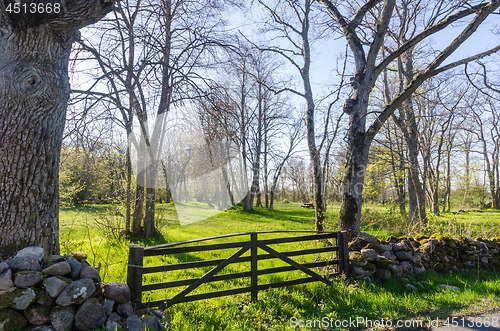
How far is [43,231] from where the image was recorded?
3.31 meters

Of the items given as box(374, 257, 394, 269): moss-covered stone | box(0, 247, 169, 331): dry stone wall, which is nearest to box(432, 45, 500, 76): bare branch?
box(374, 257, 394, 269): moss-covered stone

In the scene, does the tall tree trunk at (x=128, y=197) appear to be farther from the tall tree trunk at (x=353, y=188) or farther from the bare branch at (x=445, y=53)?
the bare branch at (x=445, y=53)

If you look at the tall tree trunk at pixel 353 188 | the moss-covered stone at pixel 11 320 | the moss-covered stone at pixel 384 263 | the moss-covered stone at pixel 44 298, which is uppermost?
the tall tree trunk at pixel 353 188

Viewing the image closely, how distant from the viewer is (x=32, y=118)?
3264mm

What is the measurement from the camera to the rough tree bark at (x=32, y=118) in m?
3.12

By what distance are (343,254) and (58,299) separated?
4.38 m

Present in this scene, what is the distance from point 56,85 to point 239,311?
3.97 m

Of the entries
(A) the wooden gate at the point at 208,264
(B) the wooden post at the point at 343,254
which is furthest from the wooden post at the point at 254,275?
(B) the wooden post at the point at 343,254

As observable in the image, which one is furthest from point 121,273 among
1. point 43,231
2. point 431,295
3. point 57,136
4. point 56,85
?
point 431,295

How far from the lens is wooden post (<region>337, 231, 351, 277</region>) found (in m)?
4.93

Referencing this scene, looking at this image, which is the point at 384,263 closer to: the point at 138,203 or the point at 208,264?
the point at 208,264

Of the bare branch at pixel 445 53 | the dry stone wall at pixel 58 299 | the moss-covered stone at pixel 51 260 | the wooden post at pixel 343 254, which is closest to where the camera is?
the dry stone wall at pixel 58 299

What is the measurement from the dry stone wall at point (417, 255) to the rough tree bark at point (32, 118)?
16.5ft

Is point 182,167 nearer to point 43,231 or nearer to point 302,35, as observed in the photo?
point 302,35
